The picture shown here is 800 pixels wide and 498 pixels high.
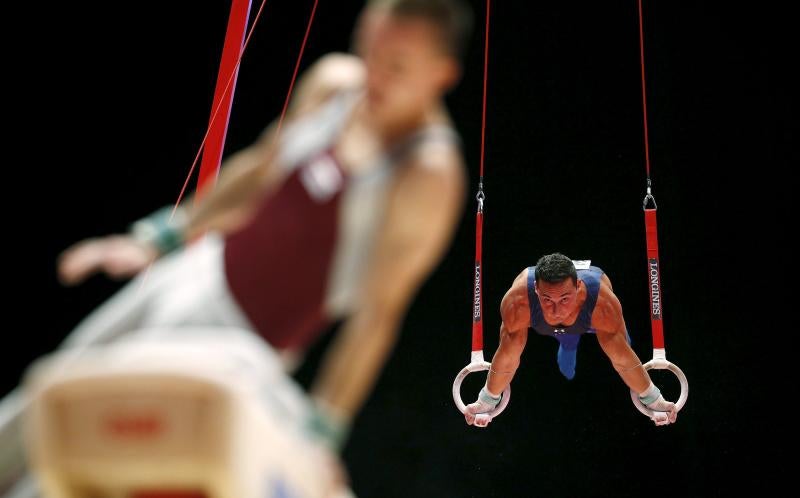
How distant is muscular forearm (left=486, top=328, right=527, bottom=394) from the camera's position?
393 cm

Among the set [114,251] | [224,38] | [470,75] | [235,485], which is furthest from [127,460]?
[470,75]

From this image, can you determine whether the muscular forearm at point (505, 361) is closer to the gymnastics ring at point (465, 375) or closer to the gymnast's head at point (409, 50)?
the gymnastics ring at point (465, 375)

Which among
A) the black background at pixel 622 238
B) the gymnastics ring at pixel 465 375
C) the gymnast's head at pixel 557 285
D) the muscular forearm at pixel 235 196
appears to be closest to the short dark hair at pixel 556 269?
the gymnast's head at pixel 557 285

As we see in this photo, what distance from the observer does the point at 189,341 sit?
1.42 m

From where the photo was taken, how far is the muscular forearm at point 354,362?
144 centimetres

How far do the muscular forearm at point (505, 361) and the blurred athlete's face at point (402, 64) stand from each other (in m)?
2.54

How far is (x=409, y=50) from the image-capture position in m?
1.45

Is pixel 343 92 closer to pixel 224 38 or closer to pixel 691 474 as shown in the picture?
pixel 224 38

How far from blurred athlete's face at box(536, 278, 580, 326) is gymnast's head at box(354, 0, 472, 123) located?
2.05 metres

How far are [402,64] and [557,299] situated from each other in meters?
2.19

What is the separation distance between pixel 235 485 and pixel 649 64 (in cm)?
387

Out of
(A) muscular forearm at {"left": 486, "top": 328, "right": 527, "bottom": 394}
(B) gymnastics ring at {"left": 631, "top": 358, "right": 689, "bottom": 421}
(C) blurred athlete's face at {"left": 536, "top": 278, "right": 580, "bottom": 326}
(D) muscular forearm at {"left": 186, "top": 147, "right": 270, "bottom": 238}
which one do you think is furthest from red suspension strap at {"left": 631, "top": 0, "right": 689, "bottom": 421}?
(D) muscular forearm at {"left": 186, "top": 147, "right": 270, "bottom": 238}

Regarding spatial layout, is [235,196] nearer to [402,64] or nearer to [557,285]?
[402,64]

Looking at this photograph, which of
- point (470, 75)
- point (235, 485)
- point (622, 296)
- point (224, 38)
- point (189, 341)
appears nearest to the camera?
point (235, 485)
